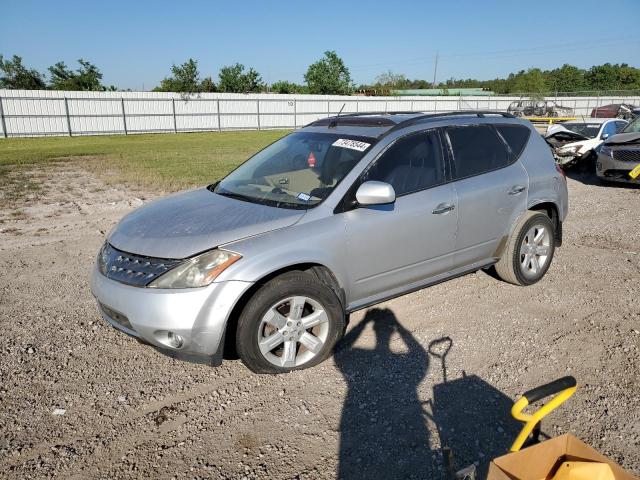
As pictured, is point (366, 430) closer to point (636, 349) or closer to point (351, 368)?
point (351, 368)

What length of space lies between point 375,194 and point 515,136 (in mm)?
2257

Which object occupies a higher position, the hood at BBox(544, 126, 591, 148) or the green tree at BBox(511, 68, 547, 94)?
the green tree at BBox(511, 68, 547, 94)

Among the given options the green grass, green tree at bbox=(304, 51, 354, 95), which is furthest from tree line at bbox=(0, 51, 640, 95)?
the green grass

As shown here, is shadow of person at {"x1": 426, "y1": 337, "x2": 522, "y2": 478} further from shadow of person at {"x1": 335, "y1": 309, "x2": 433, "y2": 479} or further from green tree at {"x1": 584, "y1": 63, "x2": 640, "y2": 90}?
green tree at {"x1": 584, "y1": 63, "x2": 640, "y2": 90}

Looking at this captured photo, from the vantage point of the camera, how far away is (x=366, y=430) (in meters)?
2.91

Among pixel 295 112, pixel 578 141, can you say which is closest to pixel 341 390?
pixel 578 141

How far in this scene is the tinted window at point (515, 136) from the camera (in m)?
4.84

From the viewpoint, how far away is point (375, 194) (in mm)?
3461

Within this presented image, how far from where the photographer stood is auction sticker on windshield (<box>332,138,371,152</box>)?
3.89 metres

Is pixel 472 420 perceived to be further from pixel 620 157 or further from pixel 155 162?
pixel 155 162

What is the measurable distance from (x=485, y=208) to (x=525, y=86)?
70642 millimetres

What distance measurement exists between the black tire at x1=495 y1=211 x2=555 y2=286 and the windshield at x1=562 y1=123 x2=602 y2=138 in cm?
999

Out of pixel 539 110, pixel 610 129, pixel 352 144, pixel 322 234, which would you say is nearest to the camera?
pixel 322 234

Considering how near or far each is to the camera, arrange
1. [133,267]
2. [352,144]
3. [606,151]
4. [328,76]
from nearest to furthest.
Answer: [133,267]
[352,144]
[606,151]
[328,76]
